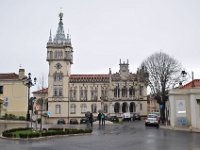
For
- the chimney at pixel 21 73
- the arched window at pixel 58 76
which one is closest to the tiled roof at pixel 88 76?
the arched window at pixel 58 76

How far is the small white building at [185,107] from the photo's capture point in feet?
108

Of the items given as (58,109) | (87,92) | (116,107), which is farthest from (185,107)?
(58,109)

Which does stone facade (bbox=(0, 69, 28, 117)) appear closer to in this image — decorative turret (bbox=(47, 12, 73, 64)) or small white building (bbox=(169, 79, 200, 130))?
decorative turret (bbox=(47, 12, 73, 64))

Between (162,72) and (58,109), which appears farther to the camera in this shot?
(58,109)

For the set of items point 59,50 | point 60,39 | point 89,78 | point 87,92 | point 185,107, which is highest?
point 60,39

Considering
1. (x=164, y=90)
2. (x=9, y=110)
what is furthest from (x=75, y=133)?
(x=9, y=110)

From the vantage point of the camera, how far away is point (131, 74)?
82.8 meters

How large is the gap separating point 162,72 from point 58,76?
120ft

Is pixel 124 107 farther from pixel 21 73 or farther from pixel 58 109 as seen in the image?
pixel 21 73

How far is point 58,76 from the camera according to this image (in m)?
82.8

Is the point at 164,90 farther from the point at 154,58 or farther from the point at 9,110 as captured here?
the point at 9,110

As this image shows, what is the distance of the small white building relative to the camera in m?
33.0

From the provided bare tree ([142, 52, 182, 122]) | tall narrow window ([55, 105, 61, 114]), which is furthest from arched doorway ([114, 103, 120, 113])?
bare tree ([142, 52, 182, 122])

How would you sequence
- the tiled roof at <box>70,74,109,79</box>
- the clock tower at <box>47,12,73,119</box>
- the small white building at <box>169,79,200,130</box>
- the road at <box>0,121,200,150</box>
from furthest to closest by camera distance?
the tiled roof at <box>70,74,109,79</box>
the clock tower at <box>47,12,73,119</box>
the small white building at <box>169,79,200,130</box>
the road at <box>0,121,200,150</box>
